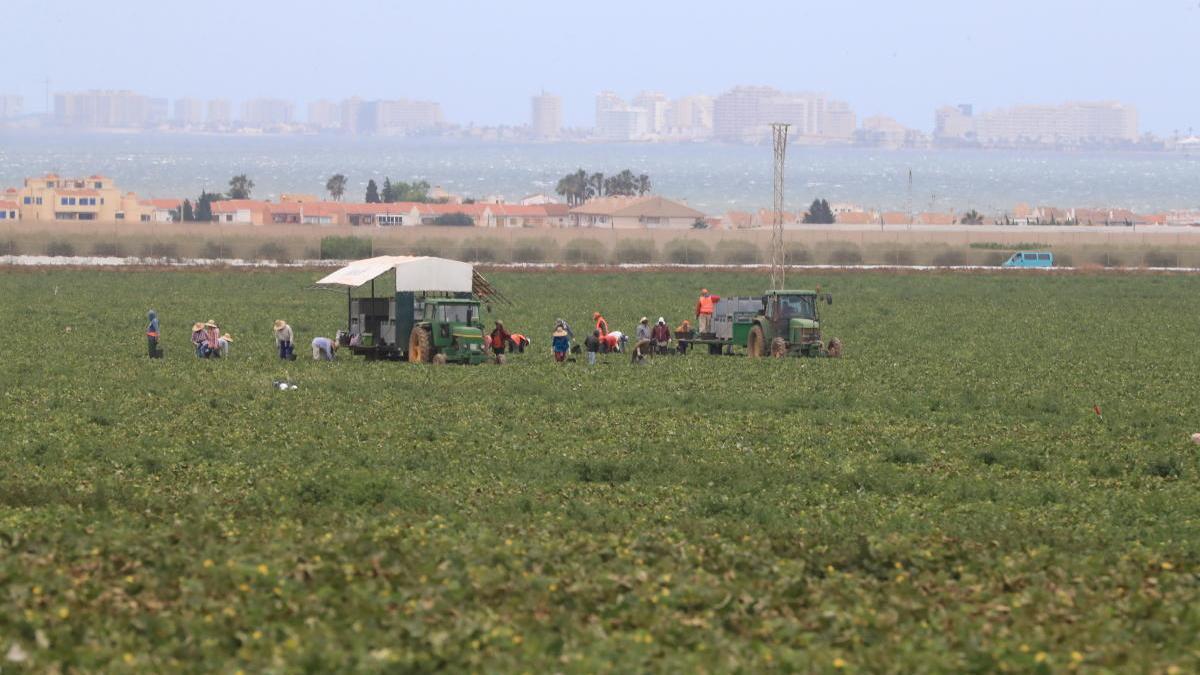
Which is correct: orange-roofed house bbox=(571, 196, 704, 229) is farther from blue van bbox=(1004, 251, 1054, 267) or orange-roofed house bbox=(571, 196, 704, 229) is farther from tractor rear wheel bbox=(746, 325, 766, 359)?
tractor rear wheel bbox=(746, 325, 766, 359)

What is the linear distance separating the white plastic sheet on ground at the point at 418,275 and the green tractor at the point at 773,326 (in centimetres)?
623

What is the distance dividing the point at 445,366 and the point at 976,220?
143 m

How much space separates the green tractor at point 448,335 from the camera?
40219 mm

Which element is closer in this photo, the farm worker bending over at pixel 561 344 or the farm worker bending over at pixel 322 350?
Result: the farm worker bending over at pixel 561 344

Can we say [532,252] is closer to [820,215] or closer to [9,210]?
[9,210]

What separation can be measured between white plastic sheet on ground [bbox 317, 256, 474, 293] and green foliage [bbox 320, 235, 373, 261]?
188ft

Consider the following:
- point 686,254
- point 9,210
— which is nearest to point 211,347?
point 686,254

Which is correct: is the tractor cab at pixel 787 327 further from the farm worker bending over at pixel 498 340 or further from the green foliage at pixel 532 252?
the green foliage at pixel 532 252

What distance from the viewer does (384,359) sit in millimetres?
42219

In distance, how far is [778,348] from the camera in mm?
42844

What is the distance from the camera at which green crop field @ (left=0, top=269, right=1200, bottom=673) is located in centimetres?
1355

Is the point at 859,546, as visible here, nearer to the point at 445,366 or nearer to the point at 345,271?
the point at 445,366

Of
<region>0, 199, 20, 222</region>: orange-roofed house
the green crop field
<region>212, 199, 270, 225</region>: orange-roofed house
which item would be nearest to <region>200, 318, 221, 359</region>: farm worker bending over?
the green crop field

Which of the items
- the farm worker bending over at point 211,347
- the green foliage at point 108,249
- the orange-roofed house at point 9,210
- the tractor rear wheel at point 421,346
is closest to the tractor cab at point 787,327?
the tractor rear wheel at point 421,346
